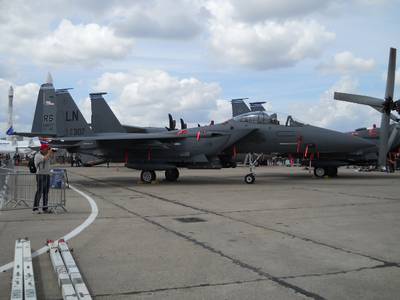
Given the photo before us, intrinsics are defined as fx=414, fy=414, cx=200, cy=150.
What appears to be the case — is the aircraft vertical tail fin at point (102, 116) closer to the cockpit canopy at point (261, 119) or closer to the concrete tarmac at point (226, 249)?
the cockpit canopy at point (261, 119)

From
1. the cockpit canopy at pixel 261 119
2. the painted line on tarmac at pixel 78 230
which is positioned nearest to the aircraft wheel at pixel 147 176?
the cockpit canopy at pixel 261 119

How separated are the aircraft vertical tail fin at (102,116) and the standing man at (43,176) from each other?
9.72 metres

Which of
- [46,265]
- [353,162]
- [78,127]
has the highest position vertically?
[78,127]

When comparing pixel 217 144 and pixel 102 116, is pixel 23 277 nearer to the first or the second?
pixel 217 144

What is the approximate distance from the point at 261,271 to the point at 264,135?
1197cm

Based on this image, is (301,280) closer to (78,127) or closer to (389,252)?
(389,252)

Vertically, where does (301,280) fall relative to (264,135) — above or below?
below

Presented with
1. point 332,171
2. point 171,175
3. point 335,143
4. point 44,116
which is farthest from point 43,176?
point 44,116

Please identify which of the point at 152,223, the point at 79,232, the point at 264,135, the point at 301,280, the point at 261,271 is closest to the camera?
the point at 301,280

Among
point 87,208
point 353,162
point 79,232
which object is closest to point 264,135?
point 353,162

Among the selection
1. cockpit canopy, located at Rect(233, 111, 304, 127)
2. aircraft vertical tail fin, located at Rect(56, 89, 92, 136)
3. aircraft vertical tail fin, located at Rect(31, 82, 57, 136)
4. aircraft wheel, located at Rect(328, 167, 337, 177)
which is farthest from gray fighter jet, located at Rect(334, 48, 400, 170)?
aircraft vertical tail fin, located at Rect(31, 82, 57, 136)

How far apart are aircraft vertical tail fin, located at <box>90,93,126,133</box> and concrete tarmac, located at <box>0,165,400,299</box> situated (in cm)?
943

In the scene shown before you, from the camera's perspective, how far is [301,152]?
653 inches

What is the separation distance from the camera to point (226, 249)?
17.8 ft
